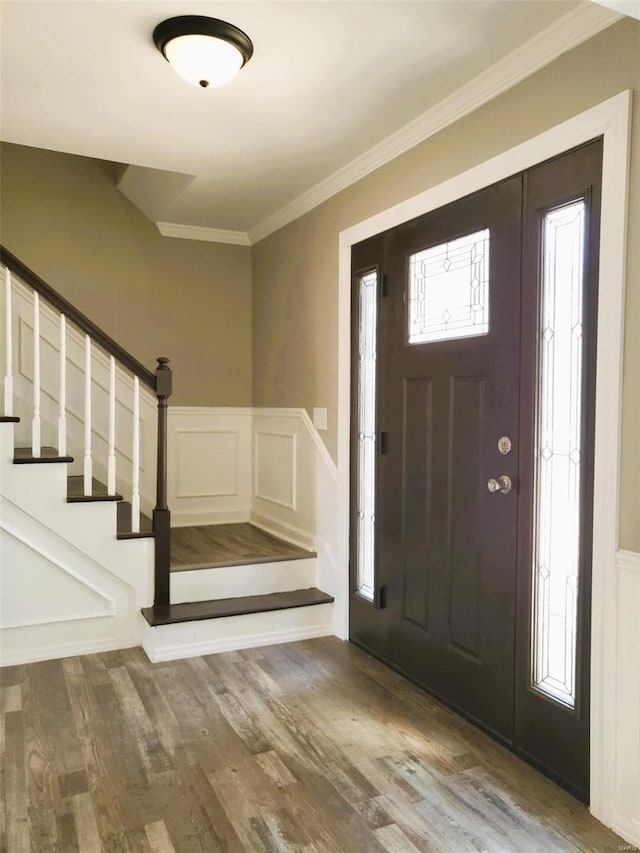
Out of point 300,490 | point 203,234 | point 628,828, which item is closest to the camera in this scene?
point 628,828

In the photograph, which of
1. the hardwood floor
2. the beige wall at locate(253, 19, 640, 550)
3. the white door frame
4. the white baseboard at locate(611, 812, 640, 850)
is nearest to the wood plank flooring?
the hardwood floor

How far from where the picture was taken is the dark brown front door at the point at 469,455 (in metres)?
2.22

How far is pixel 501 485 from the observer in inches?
92.8

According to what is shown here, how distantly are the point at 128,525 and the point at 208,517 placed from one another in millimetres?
1239

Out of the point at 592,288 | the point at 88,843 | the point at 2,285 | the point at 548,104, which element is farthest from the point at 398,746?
the point at 2,285

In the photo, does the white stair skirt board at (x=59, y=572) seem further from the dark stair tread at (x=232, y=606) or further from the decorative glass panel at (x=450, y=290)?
the decorative glass panel at (x=450, y=290)

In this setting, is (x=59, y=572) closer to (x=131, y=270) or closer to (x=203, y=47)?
(x=131, y=270)

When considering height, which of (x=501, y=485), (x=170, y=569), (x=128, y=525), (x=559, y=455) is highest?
(x=559, y=455)

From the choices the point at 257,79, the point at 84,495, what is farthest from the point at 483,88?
the point at 84,495

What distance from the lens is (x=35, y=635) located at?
10.2 ft

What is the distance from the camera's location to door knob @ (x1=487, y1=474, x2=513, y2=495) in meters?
2.32

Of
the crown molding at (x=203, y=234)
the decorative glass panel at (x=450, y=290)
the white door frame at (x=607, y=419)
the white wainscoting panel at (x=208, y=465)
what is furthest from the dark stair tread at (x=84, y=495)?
the white door frame at (x=607, y=419)

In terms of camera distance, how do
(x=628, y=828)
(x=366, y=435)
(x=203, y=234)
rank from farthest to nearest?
(x=203, y=234) < (x=366, y=435) < (x=628, y=828)

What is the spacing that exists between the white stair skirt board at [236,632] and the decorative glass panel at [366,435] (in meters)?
0.35
